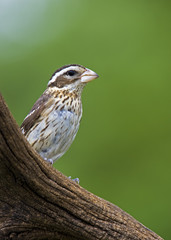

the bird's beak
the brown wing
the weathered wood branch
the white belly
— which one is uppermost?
the bird's beak

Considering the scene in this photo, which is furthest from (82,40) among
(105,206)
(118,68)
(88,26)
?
(105,206)

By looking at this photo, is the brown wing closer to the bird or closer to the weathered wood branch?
the bird

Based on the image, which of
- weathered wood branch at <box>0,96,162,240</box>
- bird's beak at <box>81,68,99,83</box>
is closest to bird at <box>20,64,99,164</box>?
bird's beak at <box>81,68,99,83</box>

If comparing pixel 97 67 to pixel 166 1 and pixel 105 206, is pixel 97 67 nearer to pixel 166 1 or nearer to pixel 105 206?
pixel 166 1

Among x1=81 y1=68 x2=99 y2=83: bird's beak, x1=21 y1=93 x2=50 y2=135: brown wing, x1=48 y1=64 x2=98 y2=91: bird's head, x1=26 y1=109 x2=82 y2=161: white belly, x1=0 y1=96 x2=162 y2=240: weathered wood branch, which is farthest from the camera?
x1=48 y1=64 x2=98 y2=91: bird's head

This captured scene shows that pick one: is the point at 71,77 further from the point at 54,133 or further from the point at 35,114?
the point at 54,133
